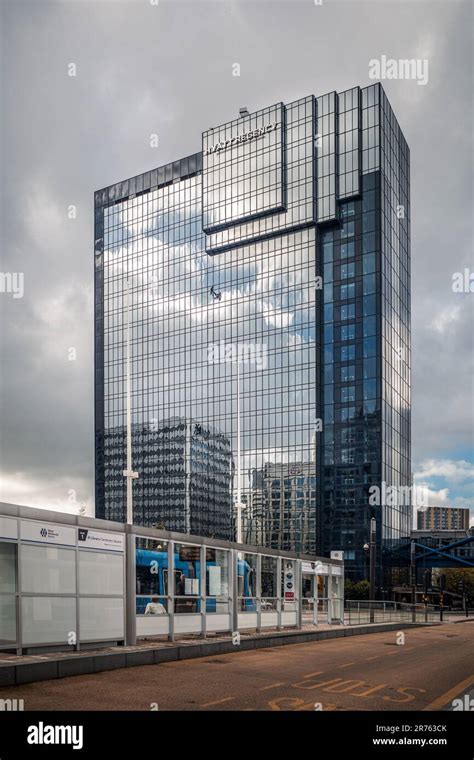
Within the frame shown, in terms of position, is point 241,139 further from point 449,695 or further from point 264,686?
point 449,695

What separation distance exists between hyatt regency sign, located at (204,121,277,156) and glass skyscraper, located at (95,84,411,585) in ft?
0.66

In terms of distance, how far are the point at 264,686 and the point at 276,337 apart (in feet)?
309

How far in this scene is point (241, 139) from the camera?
11150 cm

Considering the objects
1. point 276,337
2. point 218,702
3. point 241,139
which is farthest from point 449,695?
point 241,139

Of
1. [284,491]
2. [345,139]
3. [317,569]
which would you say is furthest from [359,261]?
[317,569]

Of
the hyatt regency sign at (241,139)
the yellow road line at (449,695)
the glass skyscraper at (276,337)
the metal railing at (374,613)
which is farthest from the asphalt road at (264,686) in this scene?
the hyatt regency sign at (241,139)

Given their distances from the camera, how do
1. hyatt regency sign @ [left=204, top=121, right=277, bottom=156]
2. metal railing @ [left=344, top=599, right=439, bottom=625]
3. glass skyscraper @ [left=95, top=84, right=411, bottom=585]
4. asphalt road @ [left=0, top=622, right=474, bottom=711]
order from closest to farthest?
asphalt road @ [left=0, top=622, right=474, bottom=711] < metal railing @ [left=344, top=599, right=439, bottom=625] < glass skyscraper @ [left=95, top=84, right=411, bottom=585] < hyatt regency sign @ [left=204, top=121, right=277, bottom=156]

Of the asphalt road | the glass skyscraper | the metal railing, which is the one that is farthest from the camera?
the glass skyscraper

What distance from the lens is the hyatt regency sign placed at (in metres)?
109

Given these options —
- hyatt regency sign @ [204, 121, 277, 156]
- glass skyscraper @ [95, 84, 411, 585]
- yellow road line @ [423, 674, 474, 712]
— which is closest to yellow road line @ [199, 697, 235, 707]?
yellow road line @ [423, 674, 474, 712]

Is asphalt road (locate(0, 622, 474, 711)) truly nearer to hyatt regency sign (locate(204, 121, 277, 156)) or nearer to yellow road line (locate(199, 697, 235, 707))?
yellow road line (locate(199, 697, 235, 707))

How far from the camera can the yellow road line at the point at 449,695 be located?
482 inches

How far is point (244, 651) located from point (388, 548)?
7753 centimetres
